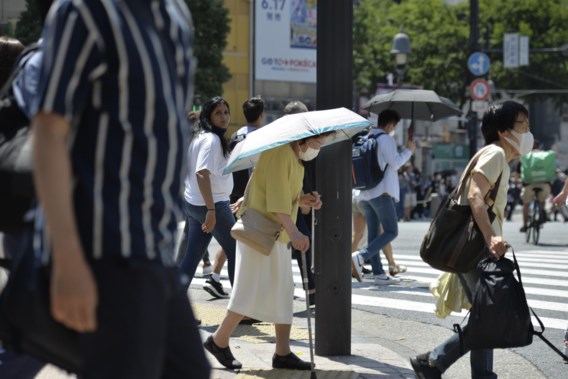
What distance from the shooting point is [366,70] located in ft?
164

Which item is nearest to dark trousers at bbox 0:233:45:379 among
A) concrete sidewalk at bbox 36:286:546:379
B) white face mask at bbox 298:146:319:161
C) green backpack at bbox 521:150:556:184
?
concrete sidewalk at bbox 36:286:546:379

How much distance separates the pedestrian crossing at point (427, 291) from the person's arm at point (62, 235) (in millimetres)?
6475

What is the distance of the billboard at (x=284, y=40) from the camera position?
5703 centimetres

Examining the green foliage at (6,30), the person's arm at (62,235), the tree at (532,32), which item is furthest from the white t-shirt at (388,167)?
the tree at (532,32)

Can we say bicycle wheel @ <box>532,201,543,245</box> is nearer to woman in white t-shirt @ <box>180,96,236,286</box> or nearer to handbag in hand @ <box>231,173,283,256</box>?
woman in white t-shirt @ <box>180,96,236,286</box>

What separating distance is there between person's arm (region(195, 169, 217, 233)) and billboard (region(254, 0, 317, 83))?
1946 inches

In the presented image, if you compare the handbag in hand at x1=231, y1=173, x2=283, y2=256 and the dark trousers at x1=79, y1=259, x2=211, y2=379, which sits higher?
the dark trousers at x1=79, y1=259, x2=211, y2=379

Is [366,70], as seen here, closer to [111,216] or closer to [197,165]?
[197,165]

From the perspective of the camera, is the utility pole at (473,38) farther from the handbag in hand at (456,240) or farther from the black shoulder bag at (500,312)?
the black shoulder bag at (500,312)

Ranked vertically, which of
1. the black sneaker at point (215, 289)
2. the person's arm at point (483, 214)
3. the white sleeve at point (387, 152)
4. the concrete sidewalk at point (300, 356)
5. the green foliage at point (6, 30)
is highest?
the green foliage at point (6, 30)

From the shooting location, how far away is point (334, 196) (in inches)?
251

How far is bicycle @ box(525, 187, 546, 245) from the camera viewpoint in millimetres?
17953

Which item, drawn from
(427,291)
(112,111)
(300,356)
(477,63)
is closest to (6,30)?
(477,63)

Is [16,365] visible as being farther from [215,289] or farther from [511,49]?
[511,49]
